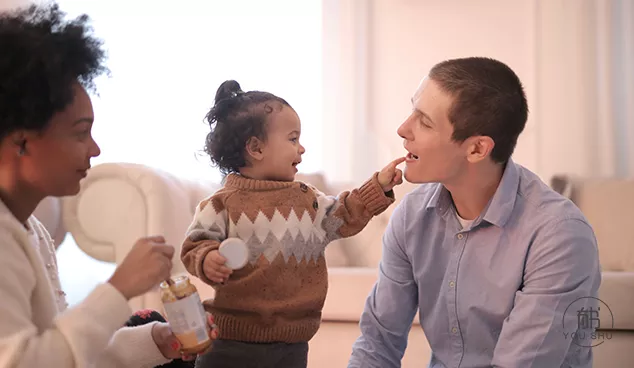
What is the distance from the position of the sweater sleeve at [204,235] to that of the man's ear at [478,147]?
1.81 ft

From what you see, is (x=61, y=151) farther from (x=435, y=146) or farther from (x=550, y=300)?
(x=550, y=300)

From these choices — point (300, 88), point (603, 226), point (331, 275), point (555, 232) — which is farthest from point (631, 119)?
point (555, 232)

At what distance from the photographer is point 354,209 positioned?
57.9 inches

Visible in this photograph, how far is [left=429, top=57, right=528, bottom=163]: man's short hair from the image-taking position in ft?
4.93

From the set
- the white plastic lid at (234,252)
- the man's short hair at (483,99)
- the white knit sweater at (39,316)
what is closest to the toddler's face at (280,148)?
the white plastic lid at (234,252)

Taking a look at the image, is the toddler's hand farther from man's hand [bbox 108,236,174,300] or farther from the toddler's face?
the toddler's face

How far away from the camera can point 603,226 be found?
2.88 m

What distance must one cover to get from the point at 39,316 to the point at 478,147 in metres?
0.95

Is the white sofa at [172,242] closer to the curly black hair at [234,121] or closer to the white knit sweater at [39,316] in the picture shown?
the curly black hair at [234,121]

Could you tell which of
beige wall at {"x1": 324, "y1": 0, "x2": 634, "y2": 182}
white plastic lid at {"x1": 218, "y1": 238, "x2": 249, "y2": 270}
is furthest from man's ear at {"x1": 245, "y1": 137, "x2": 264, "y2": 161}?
beige wall at {"x1": 324, "y1": 0, "x2": 634, "y2": 182}

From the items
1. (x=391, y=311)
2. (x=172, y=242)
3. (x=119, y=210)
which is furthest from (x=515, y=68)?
(x=391, y=311)

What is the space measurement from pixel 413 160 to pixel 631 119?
7.61ft

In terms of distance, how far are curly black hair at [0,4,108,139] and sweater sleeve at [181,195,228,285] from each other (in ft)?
1.26

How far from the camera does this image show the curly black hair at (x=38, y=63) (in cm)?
102
